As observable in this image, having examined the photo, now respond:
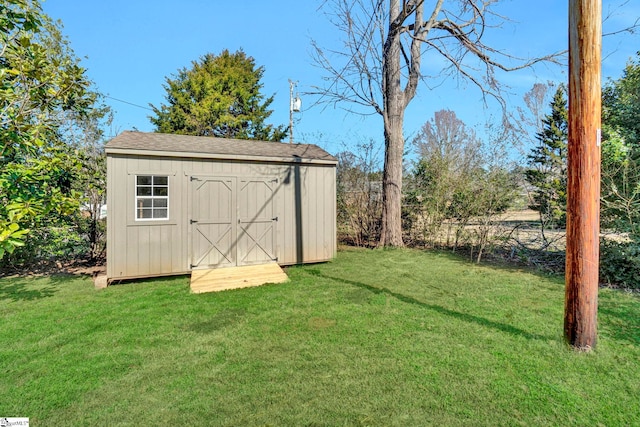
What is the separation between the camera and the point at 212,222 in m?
5.57

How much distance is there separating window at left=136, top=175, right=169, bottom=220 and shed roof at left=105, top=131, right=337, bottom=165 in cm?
45

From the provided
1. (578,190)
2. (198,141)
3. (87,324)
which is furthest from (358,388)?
(198,141)

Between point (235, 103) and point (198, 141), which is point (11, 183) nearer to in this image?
point (198, 141)

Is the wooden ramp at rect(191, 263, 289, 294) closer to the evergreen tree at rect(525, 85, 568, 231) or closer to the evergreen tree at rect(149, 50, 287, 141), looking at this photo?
the evergreen tree at rect(525, 85, 568, 231)

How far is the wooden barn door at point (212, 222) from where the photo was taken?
5445 millimetres

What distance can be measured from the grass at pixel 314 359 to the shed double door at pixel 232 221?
3.80 feet

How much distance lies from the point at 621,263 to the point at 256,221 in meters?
6.35

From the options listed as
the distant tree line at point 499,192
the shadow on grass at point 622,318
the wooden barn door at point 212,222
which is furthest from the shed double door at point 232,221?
the shadow on grass at point 622,318

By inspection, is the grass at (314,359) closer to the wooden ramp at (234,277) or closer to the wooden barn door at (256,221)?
the wooden ramp at (234,277)

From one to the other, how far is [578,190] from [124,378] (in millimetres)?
3958

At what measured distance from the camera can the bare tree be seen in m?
7.57

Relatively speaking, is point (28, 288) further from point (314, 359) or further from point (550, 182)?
point (550, 182)

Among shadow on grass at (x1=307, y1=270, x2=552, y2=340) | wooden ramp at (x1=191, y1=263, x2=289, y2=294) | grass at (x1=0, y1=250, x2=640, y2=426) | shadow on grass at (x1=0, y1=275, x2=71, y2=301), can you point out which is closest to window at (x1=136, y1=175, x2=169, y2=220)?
wooden ramp at (x1=191, y1=263, x2=289, y2=294)

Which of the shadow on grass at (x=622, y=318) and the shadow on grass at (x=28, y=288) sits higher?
the shadow on grass at (x=28, y=288)
